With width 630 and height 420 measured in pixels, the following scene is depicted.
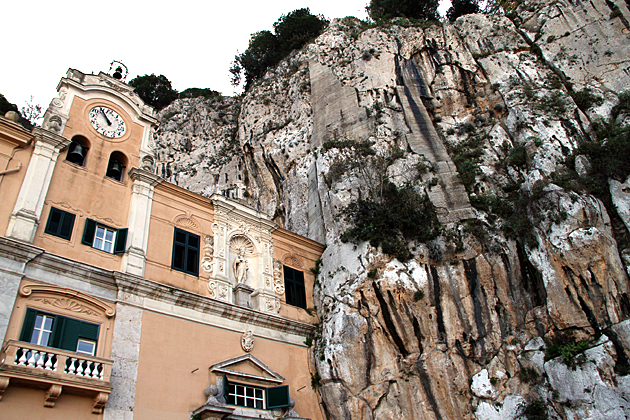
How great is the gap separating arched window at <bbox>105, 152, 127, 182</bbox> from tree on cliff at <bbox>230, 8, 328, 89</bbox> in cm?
2392

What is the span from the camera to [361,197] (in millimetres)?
21359

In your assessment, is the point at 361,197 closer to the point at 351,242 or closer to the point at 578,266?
the point at 351,242

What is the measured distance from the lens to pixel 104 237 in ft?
51.1

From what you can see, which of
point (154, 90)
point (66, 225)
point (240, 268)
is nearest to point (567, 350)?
point (240, 268)

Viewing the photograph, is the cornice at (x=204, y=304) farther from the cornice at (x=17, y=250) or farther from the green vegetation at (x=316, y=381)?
the cornice at (x=17, y=250)

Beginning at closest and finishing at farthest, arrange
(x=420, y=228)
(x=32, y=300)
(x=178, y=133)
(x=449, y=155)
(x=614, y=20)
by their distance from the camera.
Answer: (x=32, y=300) → (x=420, y=228) → (x=449, y=155) → (x=614, y=20) → (x=178, y=133)

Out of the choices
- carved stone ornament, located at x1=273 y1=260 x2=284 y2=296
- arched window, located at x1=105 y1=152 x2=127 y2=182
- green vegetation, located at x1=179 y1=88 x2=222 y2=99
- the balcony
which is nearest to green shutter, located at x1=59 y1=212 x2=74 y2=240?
arched window, located at x1=105 y1=152 x2=127 y2=182

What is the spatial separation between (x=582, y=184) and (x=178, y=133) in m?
29.2

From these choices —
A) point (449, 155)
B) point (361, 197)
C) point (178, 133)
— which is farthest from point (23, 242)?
point (178, 133)

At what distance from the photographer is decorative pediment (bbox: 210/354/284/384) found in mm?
15500

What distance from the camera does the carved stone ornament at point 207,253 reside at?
1764 cm

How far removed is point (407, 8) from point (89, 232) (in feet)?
104

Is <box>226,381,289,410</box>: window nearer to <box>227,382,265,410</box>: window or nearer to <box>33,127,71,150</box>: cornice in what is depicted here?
<box>227,382,265,410</box>: window

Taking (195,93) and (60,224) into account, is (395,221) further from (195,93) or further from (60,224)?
(195,93)
